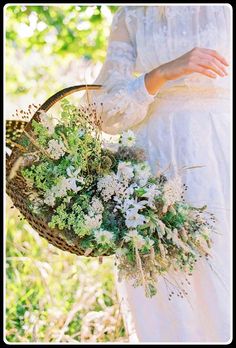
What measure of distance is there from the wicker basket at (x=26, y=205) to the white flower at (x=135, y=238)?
13cm

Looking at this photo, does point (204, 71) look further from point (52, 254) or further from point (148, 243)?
point (52, 254)

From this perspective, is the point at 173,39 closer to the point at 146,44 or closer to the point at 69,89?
the point at 146,44

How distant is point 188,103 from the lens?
2.45 m

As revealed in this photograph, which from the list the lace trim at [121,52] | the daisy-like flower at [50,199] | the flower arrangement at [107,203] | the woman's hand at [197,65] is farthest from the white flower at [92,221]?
the lace trim at [121,52]

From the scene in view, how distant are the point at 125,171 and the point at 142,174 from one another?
0.05 meters

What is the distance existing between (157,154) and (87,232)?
46 cm

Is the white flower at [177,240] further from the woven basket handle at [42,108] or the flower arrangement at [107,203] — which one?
the woven basket handle at [42,108]

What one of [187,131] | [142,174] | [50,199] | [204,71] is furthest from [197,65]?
[50,199]

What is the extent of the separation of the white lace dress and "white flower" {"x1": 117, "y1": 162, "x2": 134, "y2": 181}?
9.7 inches

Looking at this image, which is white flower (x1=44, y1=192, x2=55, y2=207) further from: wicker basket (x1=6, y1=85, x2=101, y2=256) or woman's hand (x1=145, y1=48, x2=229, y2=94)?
woman's hand (x1=145, y1=48, x2=229, y2=94)

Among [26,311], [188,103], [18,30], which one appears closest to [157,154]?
[188,103]

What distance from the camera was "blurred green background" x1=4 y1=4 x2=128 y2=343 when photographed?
11.8ft

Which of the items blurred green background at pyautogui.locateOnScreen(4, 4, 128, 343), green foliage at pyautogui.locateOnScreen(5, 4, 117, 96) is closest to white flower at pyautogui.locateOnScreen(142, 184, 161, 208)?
blurred green background at pyautogui.locateOnScreen(4, 4, 128, 343)

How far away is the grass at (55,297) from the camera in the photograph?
3.58m
